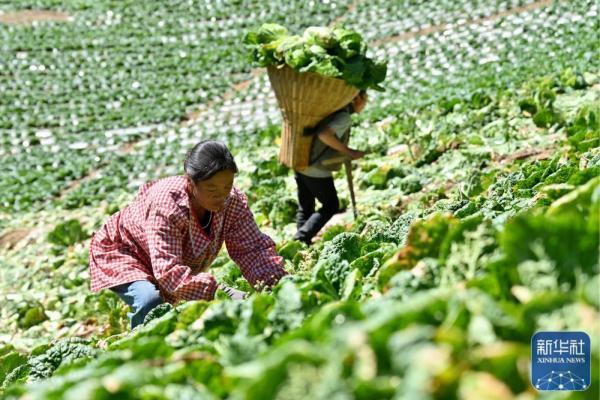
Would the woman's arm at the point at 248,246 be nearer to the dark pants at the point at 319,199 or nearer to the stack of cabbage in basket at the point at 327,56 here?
the stack of cabbage in basket at the point at 327,56

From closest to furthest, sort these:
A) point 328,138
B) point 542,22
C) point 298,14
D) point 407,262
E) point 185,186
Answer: point 407,262, point 185,186, point 328,138, point 542,22, point 298,14

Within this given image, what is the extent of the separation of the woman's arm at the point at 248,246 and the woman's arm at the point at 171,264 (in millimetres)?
390

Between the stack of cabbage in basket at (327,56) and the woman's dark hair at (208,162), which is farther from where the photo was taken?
the stack of cabbage in basket at (327,56)

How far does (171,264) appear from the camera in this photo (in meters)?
3.97

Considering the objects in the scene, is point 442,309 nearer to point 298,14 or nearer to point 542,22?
point 542,22

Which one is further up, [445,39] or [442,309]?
[442,309]

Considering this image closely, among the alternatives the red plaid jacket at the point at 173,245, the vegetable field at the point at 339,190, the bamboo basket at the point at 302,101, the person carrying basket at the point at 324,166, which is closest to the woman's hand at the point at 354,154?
the person carrying basket at the point at 324,166

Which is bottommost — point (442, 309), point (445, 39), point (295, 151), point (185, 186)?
point (445, 39)

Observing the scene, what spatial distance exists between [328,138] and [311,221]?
704 mm

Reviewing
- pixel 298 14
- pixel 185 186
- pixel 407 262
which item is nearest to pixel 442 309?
pixel 407 262

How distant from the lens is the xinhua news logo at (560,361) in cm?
185

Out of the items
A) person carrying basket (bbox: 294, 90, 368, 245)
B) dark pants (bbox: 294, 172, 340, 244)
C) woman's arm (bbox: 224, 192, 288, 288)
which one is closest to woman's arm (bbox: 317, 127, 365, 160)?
person carrying basket (bbox: 294, 90, 368, 245)

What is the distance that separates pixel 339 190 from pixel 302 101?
205 cm

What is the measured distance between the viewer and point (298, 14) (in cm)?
2080
